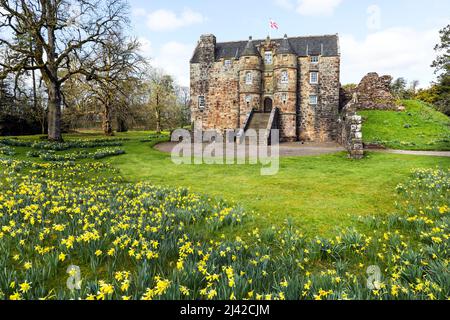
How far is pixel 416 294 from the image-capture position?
11.3ft

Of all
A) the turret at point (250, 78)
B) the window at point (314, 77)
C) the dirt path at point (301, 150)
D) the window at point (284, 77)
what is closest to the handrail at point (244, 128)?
the turret at point (250, 78)

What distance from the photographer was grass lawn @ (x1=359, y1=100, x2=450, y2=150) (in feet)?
73.2

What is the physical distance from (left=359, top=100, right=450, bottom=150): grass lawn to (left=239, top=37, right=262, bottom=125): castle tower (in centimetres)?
1315

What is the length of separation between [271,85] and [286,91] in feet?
8.87

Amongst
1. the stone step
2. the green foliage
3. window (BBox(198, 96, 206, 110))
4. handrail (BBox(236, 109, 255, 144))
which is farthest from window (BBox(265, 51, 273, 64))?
the green foliage

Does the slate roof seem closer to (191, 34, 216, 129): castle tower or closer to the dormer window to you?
(191, 34, 216, 129): castle tower

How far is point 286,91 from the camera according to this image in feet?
116

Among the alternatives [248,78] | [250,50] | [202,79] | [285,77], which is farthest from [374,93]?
[202,79]

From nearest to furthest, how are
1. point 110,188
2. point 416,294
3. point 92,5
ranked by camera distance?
point 416,294, point 110,188, point 92,5

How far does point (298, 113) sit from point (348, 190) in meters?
28.2

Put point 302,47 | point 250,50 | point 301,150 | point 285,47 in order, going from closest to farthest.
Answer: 1. point 301,150
2. point 285,47
3. point 250,50
4. point 302,47

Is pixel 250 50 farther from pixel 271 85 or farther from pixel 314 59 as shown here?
pixel 314 59
